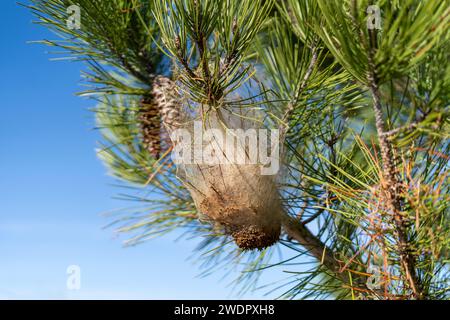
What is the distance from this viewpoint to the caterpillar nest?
80cm

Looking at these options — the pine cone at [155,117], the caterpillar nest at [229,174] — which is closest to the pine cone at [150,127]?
the pine cone at [155,117]

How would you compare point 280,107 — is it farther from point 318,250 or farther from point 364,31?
point 364,31

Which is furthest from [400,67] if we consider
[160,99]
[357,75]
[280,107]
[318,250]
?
[160,99]


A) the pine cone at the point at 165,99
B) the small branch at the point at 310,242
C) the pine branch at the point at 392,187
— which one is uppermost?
the pine cone at the point at 165,99

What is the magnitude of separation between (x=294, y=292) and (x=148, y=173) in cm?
52

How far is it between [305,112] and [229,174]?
0.21 m

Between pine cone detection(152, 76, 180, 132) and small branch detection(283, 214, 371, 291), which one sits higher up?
pine cone detection(152, 76, 180, 132)

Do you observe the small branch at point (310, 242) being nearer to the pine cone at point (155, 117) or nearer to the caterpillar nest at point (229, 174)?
the caterpillar nest at point (229, 174)

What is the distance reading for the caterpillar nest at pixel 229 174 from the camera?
0.80 metres

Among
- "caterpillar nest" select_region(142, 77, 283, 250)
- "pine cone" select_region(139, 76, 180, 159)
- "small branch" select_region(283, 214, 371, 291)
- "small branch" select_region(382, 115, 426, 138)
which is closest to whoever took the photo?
"small branch" select_region(382, 115, 426, 138)

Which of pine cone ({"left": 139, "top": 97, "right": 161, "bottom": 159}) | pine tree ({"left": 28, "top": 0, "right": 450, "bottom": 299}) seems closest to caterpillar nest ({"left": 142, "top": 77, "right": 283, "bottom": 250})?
pine tree ({"left": 28, "top": 0, "right": 450, "bottom": 299})

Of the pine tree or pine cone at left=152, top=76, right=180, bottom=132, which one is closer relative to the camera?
the pine tree

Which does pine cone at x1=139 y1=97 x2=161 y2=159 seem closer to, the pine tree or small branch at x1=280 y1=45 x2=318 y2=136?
the pine tree

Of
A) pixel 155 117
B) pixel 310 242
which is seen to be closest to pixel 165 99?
pixel 155 117
